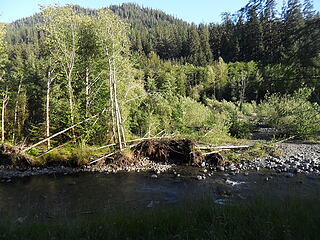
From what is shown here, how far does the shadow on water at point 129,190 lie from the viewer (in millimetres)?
7969

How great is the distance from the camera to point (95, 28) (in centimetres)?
1358

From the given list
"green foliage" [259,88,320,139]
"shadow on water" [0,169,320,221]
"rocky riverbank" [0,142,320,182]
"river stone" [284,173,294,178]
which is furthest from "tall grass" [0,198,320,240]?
"green foliage" [259,88,320,139]

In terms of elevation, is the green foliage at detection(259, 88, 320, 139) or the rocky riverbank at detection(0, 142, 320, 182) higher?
the green foliage at detection(259, 88, 320, 139)

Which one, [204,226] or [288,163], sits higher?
[204,226]

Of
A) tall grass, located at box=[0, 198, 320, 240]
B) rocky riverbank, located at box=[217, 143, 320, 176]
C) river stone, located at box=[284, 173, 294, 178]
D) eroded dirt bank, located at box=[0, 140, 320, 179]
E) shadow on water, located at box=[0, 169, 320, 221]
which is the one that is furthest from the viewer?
eroded dirt bank, located at box=[0, 140, 320, 179]

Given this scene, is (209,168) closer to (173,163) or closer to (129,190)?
(173,163)

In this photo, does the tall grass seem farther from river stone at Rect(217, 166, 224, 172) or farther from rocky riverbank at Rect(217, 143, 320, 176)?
rocky riverbank at Rect(217, 143, 320, 176)

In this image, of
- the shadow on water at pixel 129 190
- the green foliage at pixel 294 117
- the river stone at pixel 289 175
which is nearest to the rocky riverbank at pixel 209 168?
the river stone at pixel 289 175

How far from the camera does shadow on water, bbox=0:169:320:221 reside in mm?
7969

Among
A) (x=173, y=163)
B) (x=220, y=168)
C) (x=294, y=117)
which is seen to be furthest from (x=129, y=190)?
(x=294, y=117)

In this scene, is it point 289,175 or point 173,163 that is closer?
point 289,175

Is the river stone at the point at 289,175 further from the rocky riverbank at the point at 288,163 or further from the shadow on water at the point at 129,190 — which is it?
the shadow on water at the point at 129,190

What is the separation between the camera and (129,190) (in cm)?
959

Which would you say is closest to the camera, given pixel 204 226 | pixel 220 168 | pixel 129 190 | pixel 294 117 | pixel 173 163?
pixel 204 226
